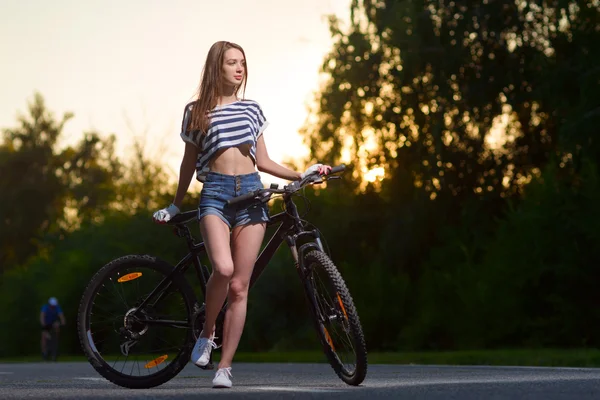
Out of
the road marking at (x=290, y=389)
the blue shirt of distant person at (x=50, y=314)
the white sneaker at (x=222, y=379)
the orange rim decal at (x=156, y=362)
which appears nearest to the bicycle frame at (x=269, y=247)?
the orange rim decal at (x=156, y=362)

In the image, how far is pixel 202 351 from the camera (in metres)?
7.51

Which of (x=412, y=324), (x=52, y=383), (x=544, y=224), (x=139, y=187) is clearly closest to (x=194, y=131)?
(x=52, y=383)

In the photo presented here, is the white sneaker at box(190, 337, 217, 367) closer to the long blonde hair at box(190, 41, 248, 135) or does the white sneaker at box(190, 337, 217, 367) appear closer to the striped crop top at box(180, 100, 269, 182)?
the striped crop top at box(180, 100, 269, 182)

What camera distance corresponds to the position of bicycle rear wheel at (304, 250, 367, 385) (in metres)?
7.18

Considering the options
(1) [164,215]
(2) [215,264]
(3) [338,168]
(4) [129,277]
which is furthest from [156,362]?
(3) [338,168]

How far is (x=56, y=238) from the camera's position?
37.0 meters

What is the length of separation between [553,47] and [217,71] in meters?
20.0

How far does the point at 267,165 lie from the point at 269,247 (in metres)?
0.54

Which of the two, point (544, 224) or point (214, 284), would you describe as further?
point (544, 224)

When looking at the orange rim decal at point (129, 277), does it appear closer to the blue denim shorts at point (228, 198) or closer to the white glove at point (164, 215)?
the white glove at point (164, 215)

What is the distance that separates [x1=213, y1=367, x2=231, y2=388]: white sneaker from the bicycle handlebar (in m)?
1.01

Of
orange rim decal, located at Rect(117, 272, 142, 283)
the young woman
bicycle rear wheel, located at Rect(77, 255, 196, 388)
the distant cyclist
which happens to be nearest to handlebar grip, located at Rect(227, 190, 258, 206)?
the young woman

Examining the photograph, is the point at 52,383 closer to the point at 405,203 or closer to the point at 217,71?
the point at 217,71

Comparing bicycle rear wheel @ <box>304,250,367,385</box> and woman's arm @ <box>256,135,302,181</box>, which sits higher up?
woman's arm @ <box>256,135,302,181</box>
